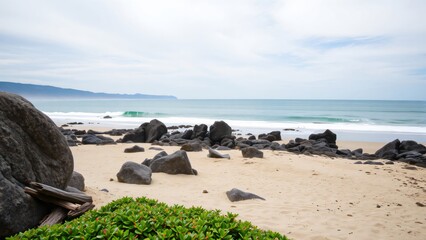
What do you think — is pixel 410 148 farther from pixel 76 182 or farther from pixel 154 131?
pixel 76 182

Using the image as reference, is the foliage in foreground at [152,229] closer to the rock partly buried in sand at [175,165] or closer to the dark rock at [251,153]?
the rock partly buried in sand at [175,165]

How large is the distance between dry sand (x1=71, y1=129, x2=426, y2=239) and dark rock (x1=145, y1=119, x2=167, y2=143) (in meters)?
8.02

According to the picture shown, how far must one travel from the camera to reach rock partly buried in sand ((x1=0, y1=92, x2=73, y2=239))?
14.1 feet

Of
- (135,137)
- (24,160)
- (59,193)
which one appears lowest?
(135,137)

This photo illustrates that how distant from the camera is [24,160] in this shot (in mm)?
4754

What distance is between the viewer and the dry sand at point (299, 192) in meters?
6.09

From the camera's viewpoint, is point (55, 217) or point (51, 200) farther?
point (51, 200)

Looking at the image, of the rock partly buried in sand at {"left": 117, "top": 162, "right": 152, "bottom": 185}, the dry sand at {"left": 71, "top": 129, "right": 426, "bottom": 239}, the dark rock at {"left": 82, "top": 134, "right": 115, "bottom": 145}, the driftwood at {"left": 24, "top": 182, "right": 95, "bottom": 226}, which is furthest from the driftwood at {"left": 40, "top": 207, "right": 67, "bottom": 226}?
the dark rock at {"left": 82, "top": 134, "right": 115, "bottom": 145}

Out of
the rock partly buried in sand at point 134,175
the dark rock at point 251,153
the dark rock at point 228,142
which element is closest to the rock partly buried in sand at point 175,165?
the rock partly buried in sand at point 134,175

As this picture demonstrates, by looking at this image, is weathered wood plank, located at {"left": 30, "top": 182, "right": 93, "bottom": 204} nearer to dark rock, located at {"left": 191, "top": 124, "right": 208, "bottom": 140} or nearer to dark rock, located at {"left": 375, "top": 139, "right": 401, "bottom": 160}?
dark rock, located at {"left": 375, "top": 139, "right": 401, "bottom": 160}

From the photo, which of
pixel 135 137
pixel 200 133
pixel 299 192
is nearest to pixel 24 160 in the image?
pixel 299 192

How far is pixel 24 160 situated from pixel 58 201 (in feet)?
2.52

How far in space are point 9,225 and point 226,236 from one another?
3.00 m

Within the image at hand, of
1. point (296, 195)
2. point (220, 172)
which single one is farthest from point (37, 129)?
point (220, 172)
